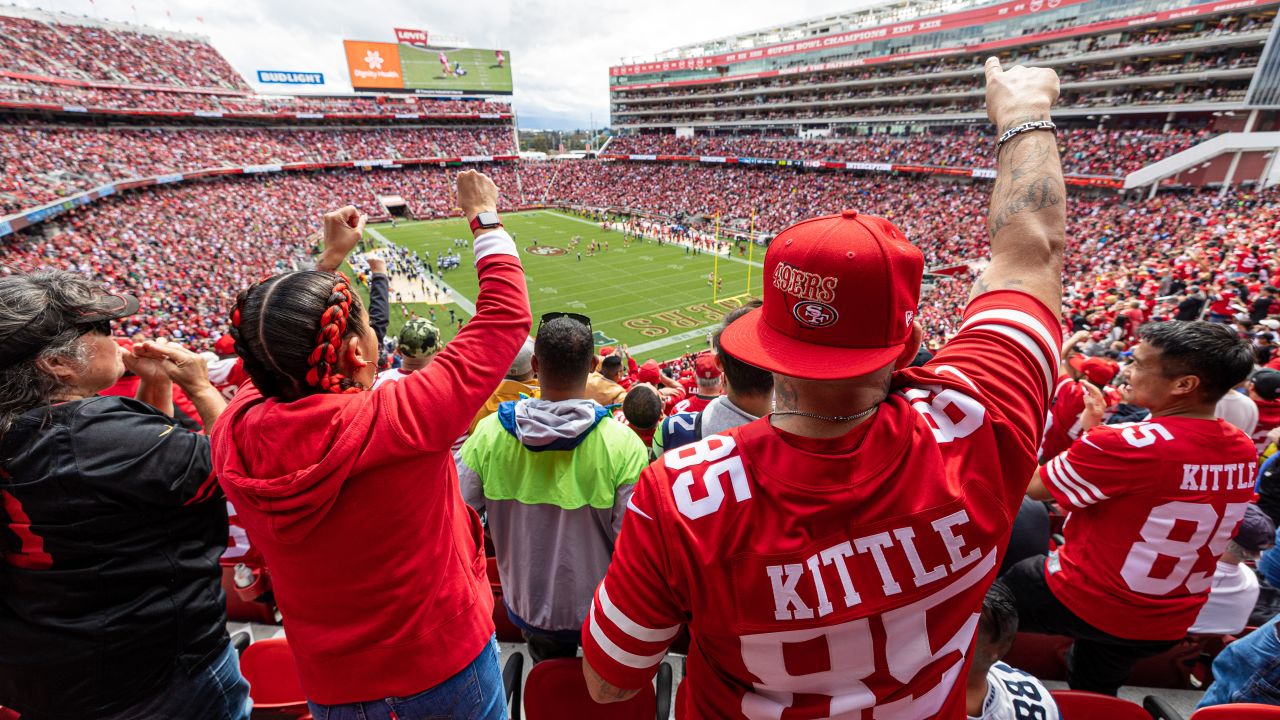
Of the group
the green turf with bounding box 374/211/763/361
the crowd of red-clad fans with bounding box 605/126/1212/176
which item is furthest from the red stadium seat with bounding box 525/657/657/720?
the crowd of red-clad fans with bounding box 605/126/1212/176

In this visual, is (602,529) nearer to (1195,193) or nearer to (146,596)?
Answer: (146,596)

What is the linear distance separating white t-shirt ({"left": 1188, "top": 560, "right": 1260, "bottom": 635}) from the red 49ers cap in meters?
3.55

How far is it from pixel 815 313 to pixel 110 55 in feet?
226

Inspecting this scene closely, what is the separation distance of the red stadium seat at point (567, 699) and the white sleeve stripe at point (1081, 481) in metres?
2.28

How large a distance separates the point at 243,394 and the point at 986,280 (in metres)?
2.44

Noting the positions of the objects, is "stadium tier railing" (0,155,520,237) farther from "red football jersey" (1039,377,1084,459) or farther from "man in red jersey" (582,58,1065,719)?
"red football jersey" (1039,377,1084,459)

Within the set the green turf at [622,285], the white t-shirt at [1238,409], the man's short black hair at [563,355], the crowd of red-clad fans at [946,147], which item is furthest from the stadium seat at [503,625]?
the crowd of red-clad fans at [946,147]

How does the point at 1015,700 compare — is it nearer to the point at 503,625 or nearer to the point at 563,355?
the point at 563,355

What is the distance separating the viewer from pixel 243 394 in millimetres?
1819

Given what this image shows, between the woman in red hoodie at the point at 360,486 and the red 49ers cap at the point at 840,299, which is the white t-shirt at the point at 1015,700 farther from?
the woman in red hoodie at the point at 360,486

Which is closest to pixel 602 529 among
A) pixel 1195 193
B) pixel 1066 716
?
pixel 1066 716

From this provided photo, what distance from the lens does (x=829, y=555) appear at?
122 centimetres

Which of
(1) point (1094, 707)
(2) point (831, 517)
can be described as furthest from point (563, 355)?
(1) point (1094, 707)

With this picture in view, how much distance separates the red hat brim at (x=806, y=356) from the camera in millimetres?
1220
